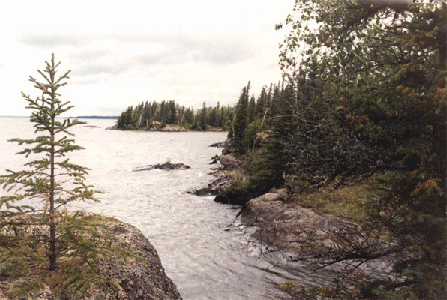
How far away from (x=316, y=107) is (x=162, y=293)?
4739 mm

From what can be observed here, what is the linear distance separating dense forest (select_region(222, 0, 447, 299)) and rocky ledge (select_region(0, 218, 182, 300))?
3.16 meters

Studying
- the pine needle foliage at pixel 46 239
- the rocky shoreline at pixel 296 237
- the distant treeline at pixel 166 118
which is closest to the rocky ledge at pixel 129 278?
the pine needle foliage at pixel 46 239

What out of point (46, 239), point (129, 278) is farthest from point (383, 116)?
point (46, 239)

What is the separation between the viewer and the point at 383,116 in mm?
5488

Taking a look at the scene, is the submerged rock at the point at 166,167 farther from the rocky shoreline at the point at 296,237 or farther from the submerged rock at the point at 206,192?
the rocky shoreline at the point at 296,237

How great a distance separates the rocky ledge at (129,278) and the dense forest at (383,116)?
3162 millimetres

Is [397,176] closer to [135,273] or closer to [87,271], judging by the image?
[135,273]

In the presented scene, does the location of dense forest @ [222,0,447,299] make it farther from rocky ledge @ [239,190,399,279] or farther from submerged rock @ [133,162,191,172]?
submerged rock @ [133,162,191,172]

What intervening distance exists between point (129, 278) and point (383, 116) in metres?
5.36

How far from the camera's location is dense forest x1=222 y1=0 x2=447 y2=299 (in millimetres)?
4836

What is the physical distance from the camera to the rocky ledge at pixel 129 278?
5023 mm

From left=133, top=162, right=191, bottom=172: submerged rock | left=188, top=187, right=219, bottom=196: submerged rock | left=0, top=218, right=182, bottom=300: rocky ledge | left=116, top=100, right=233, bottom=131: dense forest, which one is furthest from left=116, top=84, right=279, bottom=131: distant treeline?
left=0, top=218, right=182, bottom=300: rocky ledge

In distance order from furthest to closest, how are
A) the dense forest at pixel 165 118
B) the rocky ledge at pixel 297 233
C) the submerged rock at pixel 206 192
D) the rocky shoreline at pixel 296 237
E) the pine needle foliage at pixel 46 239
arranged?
the dense forest at pixel 165 118 → the submerged rock at pixel 206 192 → the rocky ledge at pixel 297 233 → the rocky shoreline at pixel 296 237 → the pine needle foliage at pixel 46 239

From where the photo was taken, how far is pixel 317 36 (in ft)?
19.8
